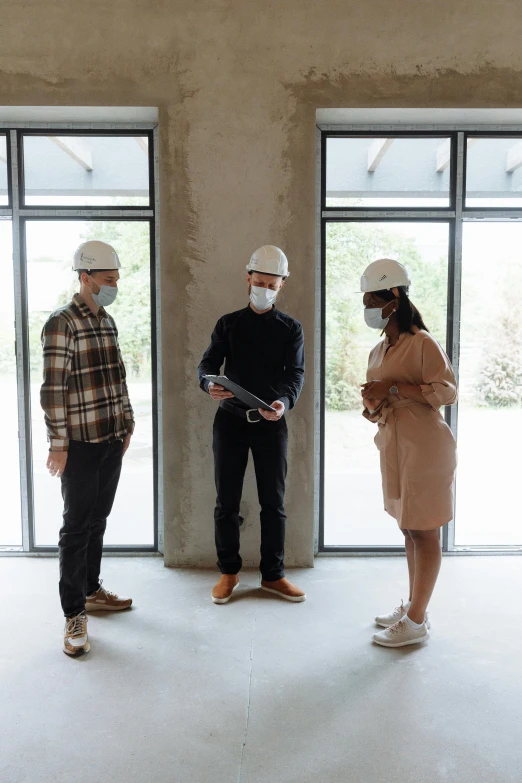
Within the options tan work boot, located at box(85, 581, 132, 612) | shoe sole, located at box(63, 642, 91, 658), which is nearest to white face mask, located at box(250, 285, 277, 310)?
tan work boot, located at box(85, 581, 132, 612)

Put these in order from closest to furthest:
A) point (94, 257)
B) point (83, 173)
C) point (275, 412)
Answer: point (94, 257) < point (275, 412) < point (83, 173)

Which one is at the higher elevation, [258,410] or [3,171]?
[3,171]

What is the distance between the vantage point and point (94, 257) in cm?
288

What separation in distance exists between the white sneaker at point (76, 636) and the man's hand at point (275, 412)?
1248mm

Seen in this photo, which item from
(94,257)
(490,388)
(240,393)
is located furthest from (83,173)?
(490,388)

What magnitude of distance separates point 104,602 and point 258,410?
4.16 ft

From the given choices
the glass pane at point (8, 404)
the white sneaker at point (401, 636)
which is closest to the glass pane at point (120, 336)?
the glass pane at point (8, 404)

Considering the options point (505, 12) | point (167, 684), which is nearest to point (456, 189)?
point (505, 12)

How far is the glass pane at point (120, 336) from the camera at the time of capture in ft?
13.0

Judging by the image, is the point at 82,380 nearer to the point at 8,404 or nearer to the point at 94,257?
the point at 94,257

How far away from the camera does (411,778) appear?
204 centimetres

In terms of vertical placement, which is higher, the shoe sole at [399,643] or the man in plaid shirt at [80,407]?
the man in plaid shirt at [80,407]

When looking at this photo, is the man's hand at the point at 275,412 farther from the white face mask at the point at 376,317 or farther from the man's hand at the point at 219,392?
the white face mask at the point at 376,317

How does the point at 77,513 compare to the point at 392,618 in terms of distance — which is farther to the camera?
the point at 392,618
